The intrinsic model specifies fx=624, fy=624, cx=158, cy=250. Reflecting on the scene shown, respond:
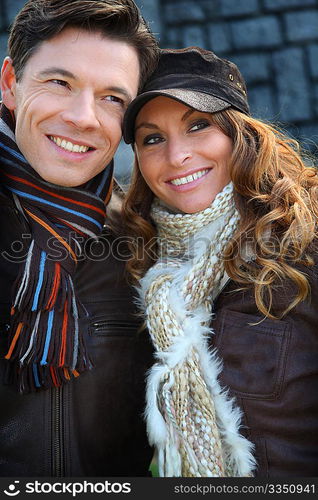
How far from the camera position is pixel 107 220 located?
2.99m

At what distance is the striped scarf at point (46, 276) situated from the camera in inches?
95.8

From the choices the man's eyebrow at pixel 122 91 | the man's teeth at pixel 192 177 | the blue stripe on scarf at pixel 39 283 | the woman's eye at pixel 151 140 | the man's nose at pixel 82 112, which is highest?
the man's eyebrow at pixel 122 91

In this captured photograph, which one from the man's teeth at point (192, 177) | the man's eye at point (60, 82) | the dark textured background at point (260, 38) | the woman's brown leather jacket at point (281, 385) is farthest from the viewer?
the dark textured background at point (260, 38)

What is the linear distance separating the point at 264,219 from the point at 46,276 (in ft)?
2.93

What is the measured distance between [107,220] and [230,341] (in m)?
0.94

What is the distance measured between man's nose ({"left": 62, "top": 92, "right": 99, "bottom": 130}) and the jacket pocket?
0.96 meters

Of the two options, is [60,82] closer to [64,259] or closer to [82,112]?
[82,112]

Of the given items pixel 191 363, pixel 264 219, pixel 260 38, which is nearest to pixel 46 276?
pixel 191 363

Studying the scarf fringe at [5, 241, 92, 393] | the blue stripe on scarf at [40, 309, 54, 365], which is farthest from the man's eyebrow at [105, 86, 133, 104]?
the blue stripe on scarf at [40, 309, 54, 365]

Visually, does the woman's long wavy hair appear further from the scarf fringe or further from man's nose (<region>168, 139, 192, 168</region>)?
the scarf fringe

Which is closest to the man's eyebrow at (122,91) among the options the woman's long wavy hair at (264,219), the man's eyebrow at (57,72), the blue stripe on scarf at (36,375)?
the man's eyebrow at (57,72)

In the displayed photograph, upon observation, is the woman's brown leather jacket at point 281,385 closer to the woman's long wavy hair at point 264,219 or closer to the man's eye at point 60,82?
the woman's long wavy hair at point 264,219

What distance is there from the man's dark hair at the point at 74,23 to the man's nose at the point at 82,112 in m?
0.29

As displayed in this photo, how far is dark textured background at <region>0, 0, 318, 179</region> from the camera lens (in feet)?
18.2
